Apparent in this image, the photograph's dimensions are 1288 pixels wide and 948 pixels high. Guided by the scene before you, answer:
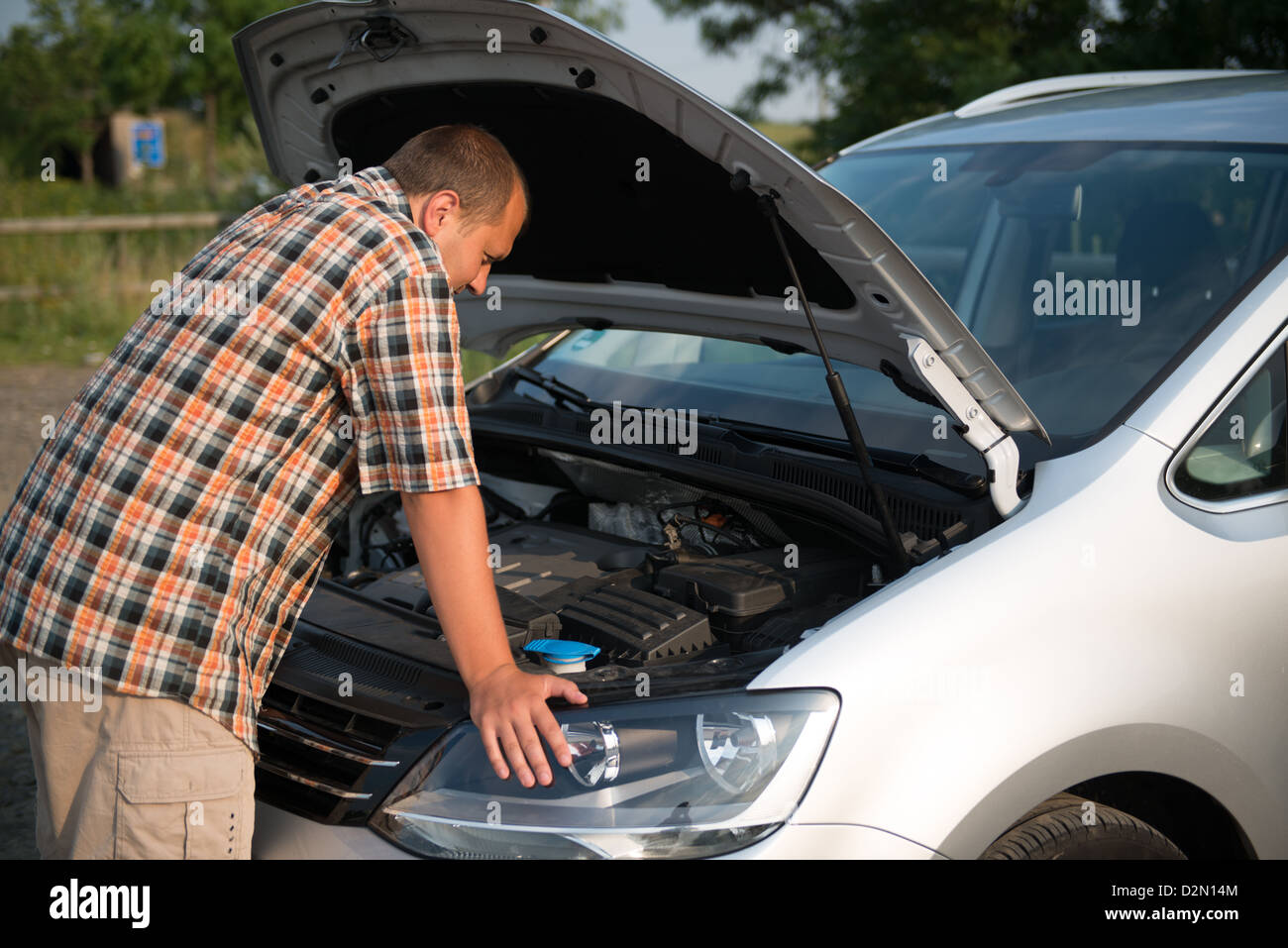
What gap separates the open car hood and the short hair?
A: 9.8 inches

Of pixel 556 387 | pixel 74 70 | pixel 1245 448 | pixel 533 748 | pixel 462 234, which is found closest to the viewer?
pixel 533 748

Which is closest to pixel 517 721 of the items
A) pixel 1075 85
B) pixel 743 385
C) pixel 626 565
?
pixel 626 565

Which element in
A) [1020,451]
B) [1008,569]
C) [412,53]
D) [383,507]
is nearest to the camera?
[1008,569]

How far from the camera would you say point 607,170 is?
2707mm

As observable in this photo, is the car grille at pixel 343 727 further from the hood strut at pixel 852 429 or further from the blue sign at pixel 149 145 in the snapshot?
the blue sign at pixel 149 145

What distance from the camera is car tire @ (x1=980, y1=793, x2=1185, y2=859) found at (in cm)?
197

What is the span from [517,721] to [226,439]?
65 cm

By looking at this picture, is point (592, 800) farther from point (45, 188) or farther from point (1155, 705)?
point (45, 188)

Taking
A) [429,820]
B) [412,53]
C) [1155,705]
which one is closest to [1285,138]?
[1155,705]

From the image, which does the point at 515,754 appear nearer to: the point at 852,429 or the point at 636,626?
the point at 636,626

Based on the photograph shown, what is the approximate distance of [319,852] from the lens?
196cm

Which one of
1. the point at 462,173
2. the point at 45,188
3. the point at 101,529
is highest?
the point at 45,188
